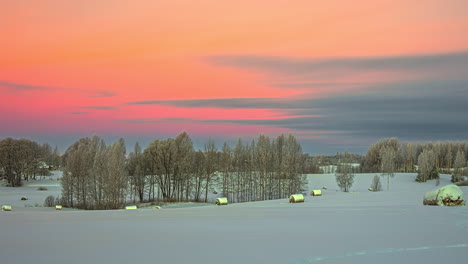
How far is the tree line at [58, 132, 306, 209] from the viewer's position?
4944 centimetres

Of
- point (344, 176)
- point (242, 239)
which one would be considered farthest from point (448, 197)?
point (344, 176)

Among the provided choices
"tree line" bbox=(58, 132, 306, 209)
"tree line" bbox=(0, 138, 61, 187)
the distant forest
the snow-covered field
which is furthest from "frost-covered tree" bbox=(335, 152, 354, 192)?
"tree line" bbox=(0, 138, 61, 187)

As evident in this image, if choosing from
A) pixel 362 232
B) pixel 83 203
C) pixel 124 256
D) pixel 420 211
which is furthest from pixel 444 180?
pixel 124 256

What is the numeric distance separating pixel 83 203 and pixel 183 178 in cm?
1465

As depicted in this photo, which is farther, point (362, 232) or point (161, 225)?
point (161, 225)

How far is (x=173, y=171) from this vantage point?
60.6 meters

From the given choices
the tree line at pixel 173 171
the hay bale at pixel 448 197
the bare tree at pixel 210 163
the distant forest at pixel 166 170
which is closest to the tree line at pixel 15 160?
the distant forest at pixel 166 170

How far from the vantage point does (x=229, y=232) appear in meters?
10.9

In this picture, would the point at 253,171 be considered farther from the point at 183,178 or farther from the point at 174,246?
the point at 174,246

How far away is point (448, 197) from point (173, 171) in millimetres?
46180

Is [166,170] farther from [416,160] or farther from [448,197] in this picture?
[416,160]

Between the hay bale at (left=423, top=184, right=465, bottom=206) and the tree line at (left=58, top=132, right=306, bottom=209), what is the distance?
3581cm

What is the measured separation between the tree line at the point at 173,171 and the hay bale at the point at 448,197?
1410 inches

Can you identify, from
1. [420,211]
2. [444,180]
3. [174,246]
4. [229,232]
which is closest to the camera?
[174,246]
